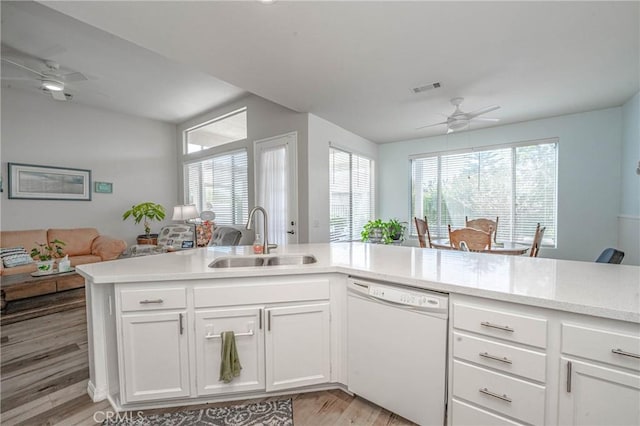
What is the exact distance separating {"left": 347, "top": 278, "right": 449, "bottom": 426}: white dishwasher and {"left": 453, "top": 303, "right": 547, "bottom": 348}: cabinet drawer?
0.25 feet

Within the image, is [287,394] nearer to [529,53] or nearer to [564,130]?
[529,53]

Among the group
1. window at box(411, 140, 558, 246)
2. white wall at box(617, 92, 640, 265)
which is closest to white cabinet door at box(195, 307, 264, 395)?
white wall at box(617, 92, 640, 265)

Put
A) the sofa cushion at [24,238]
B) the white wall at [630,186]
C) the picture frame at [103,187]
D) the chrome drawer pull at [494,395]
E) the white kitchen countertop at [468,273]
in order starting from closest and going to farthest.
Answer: the white kitchen countertop at [468,273]
the chrome drawer pull at [494,395]
the white wall at [630,186]
the sofa cushion at [24,238]
the picture frame at [103,187]

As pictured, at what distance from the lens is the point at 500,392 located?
3.97 ft

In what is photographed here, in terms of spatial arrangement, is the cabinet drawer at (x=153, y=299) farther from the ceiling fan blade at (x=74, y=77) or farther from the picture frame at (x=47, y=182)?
the picture frame at (x=47, y=182)

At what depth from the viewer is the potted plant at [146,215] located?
17.7 feet

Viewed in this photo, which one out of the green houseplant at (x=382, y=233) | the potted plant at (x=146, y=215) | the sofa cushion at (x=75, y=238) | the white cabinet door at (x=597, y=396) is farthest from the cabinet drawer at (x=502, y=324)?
the sofa cushion at (x=75, y=238)

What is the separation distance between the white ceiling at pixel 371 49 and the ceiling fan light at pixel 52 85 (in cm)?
30

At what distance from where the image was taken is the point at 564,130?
4.02 m

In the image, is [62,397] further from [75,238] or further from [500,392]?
[75,238]

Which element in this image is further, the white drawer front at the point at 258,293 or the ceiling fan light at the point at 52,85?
the ceiling fan light at the point at 52,85

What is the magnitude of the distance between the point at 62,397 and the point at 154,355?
83cm

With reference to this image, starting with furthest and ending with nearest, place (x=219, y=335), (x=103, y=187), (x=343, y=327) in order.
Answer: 1. (x=103, y=187)
2. (x=343, y=327)
3. (x=219, y=335)

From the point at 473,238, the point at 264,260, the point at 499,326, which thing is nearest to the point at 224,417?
the point at 264,260
